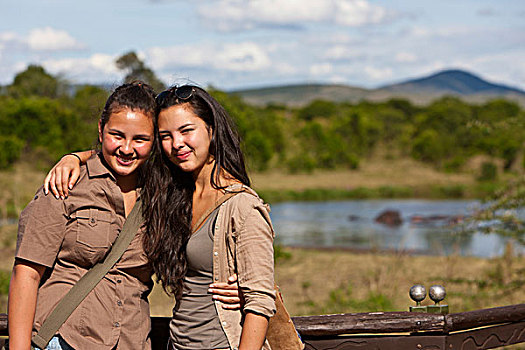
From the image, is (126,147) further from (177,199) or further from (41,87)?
(41,87)

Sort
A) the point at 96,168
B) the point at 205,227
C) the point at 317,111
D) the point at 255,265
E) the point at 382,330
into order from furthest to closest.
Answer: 1. the point at 317,111
2. the point at 382,330
3. the point at 96,168
4. the point at 205,227
5. the point at 255,265

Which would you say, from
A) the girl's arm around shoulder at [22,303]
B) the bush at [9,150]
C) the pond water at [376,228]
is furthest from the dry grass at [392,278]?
the bush at [9,150]

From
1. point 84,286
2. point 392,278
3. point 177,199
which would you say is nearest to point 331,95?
point 392,278

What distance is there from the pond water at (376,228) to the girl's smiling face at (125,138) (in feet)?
24.8

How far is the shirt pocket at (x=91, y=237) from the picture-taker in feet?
6.48

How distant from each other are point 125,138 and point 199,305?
591 mm

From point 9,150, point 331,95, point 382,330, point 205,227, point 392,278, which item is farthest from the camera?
point 331,95

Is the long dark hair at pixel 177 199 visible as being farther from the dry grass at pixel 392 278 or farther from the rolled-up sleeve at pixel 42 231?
the dry grass at pixel 392 278

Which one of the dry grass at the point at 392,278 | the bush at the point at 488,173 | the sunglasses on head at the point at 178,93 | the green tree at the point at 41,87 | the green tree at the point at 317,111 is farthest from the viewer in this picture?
the green tree at the point at 317,111

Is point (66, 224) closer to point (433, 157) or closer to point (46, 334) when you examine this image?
point (46, 334)

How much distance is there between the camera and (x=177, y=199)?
84.4 inches

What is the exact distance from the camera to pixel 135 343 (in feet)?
6.77

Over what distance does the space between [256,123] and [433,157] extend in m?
10.0

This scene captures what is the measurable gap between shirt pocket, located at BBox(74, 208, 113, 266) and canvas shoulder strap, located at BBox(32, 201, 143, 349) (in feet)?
0.09
